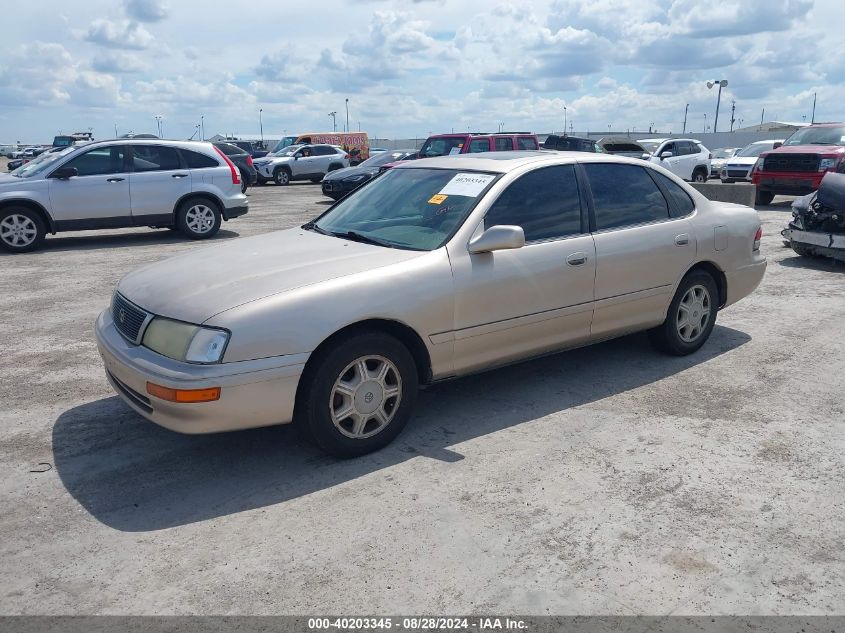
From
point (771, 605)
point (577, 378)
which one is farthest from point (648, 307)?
point (771, 605)

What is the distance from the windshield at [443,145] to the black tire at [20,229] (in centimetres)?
876

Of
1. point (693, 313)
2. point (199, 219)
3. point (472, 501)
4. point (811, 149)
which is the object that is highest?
point (811, 149)

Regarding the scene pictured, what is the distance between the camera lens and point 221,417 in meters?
3.74

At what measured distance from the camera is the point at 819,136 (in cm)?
1730

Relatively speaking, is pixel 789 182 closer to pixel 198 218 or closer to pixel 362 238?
pixel 198 218

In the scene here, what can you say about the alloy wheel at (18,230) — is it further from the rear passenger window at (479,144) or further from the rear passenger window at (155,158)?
the rear passenger window at (479,144)

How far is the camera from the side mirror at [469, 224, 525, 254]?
4.38m

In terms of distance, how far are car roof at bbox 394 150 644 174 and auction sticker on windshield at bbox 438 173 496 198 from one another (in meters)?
0.09

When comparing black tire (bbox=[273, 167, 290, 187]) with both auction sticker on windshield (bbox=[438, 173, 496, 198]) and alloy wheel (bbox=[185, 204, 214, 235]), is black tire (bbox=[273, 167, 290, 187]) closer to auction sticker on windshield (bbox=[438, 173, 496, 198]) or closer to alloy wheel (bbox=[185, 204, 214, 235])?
alloy wheel (bbox=[185, 204, 214, 235])

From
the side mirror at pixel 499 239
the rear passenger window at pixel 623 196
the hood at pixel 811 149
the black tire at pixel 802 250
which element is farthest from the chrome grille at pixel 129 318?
the hood at pixel 811 149

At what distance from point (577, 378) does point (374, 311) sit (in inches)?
82.0

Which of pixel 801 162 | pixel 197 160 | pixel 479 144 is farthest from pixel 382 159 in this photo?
pixel 801 162

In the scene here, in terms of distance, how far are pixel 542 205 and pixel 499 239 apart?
28.5 inches

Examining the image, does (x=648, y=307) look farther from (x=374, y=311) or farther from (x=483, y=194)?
(x=374, y=311)
